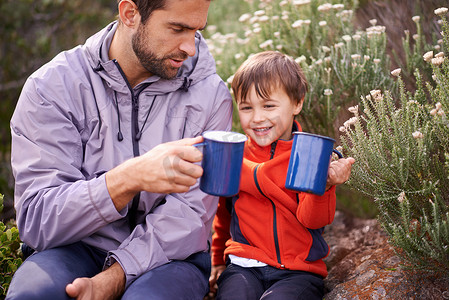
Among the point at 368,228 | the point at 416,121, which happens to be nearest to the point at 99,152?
the point at 416,121

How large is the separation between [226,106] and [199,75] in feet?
0.73

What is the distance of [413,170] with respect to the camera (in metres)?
2.20

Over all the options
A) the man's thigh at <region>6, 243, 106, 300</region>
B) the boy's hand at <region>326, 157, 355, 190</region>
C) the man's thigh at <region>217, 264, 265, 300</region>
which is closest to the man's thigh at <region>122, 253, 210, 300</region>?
the man's thigh at <region>217, 264, 265, 300</region>

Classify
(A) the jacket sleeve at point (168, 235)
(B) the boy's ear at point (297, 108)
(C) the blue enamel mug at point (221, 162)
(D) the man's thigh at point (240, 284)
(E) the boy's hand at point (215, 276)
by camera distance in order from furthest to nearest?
(E) the boy's hand at point (215, 276) → (B) the boy's ear at point (297, 108) → (D) the man's thigh at point (240, 284) → (A) the jacket sleeve at point (168, 235) → (C) the blue enamel mug at point (221, 162)

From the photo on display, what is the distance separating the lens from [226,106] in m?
2.67

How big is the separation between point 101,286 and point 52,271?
0.70 feet

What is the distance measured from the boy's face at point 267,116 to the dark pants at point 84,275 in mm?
696

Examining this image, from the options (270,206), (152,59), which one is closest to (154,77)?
(152,59)

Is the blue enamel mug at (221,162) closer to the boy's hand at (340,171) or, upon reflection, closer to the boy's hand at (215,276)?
the boy's hand at (340,171)

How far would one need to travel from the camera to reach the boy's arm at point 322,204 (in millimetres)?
2137

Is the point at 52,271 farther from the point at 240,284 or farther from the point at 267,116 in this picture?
the point at 267,116

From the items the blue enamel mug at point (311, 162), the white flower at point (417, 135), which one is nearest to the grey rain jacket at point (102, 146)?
the blue enamel mug at point (311, 162)

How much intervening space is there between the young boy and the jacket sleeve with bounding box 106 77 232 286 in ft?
0.72

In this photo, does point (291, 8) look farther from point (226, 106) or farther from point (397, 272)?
point (397, 272)
